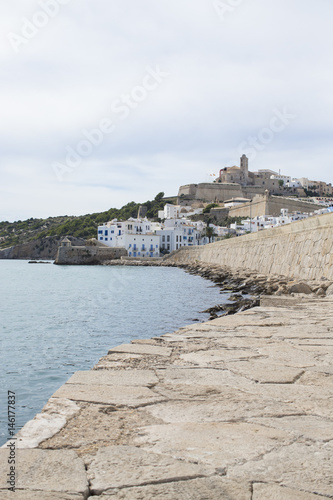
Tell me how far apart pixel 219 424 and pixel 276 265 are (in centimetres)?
1568

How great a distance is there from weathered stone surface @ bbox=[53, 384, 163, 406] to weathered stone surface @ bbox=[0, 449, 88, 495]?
0.62m

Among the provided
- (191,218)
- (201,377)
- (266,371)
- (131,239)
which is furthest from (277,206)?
(201,377)

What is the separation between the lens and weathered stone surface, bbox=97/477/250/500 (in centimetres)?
147

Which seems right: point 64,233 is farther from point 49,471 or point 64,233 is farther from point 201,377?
point 49,471

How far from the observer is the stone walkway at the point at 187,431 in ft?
5.04

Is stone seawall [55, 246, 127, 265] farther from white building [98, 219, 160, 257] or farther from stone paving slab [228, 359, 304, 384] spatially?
stone paving slab [228, 359, 304, 384]

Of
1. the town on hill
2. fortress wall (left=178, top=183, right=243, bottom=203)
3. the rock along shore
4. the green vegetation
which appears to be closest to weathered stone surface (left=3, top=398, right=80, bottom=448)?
the rock along shore

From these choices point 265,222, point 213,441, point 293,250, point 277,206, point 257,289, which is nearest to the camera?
point 213,441

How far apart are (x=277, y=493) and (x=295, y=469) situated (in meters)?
0.19

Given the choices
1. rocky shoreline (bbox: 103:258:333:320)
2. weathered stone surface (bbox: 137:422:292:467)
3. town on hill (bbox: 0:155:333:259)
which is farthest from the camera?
town on hill (bbox: 0:155:333:259)

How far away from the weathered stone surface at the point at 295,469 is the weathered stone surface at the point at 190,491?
72mm

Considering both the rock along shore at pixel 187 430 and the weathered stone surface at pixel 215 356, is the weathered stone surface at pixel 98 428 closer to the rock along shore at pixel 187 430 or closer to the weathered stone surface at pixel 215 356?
the rock along shore at pixel 187 430

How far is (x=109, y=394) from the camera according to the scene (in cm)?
254

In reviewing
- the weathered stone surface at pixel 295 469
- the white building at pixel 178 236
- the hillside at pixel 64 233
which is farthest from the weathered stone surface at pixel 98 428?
the hillside at pixel 64 233
